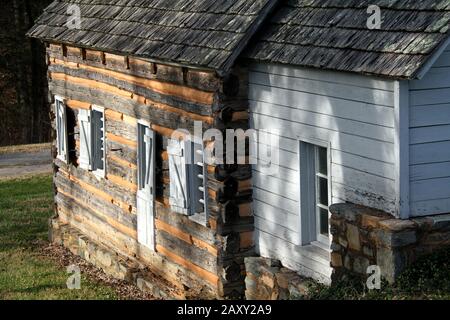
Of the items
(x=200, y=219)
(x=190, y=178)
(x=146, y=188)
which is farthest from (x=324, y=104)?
(x=146, y=188)

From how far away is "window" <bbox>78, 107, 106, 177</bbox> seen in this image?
1499cm

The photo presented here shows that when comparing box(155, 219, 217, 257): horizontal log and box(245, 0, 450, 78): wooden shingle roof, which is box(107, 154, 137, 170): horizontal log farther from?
box(245, 0, 450, 78): wooden shingle roof

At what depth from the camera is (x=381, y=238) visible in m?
8.88

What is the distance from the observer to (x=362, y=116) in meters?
9.38

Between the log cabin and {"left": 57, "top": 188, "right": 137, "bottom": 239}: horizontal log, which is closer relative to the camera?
the log cabin

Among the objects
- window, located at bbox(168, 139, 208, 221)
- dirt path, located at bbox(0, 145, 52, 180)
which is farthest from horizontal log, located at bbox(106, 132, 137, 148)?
dirt path, located at bbox(0, 145, 52, 180)

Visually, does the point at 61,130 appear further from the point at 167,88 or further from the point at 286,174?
the point at 286,174

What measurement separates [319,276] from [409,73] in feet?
9.12

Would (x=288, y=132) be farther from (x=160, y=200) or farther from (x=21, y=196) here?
(x=21, y=196)

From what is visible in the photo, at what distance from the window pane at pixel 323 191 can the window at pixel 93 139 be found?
5326 mm

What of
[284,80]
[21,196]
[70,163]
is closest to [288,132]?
[284,80]

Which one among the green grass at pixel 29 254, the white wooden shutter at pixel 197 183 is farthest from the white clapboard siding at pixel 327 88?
the green grass at pixel 29 254

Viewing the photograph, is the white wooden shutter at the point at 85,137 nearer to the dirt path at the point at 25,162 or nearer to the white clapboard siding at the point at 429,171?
the white clapboard siding at the point at 429,171

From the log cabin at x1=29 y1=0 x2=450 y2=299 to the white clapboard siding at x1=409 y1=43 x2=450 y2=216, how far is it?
1 cm
